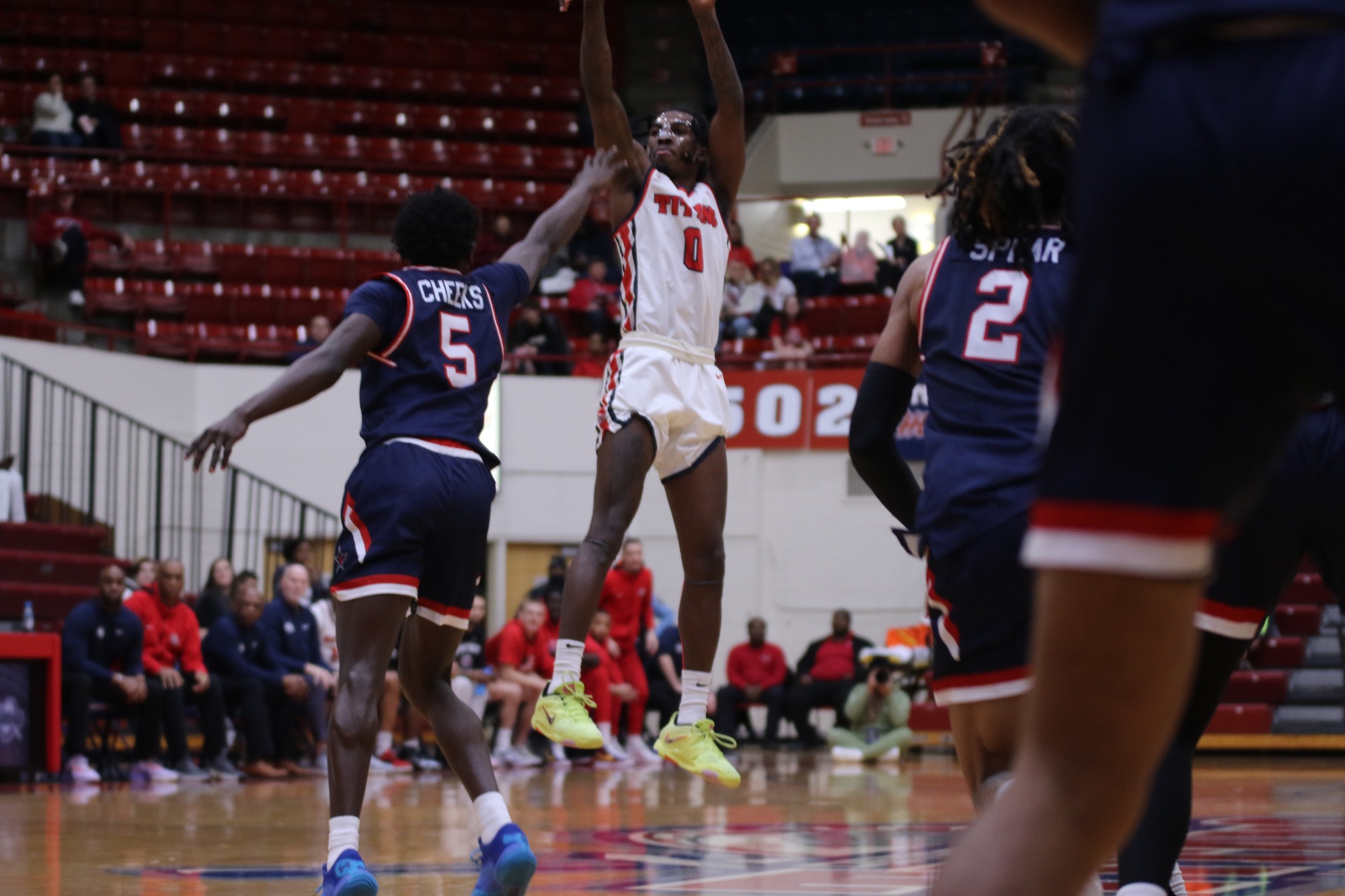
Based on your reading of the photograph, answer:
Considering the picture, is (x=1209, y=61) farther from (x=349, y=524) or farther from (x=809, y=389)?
(x=809, y=389)

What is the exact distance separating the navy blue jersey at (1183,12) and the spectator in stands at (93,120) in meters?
19.9

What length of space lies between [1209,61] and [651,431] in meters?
4.10

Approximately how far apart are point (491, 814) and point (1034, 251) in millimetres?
2423

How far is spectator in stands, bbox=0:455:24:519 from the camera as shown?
13.7m

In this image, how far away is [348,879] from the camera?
450 cm

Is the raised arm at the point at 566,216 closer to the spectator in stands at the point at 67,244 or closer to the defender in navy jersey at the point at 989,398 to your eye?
the defender in navy jersey at the point at 989,398

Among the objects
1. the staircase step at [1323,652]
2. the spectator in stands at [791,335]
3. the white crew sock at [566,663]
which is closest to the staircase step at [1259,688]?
the staircase step at [1323,652]

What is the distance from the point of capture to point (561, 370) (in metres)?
18.3

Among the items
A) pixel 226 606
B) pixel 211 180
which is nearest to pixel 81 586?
pixel 226 606

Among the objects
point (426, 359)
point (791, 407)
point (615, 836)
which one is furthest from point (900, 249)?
point (426, 359)

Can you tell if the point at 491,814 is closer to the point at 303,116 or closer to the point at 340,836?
the point at 340,836

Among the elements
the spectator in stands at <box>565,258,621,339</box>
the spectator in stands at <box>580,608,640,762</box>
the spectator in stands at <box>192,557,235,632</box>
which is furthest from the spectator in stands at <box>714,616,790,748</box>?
the spectator in stands at <box>192,557,235,632</box>

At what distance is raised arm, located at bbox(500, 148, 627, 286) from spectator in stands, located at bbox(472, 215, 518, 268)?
1346cm

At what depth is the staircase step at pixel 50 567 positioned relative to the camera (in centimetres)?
1338
